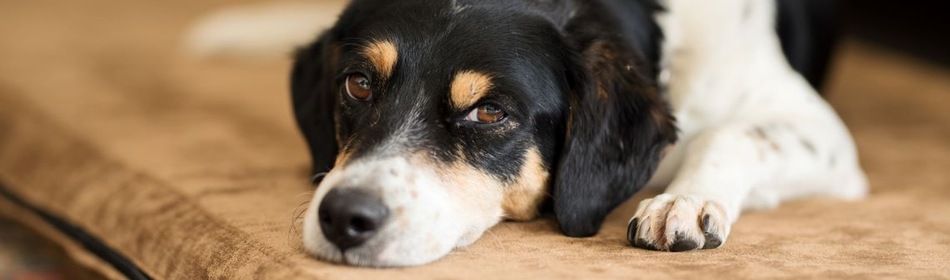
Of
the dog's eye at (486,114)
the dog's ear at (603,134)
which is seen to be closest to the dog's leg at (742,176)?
the dog's ear at (603,134)

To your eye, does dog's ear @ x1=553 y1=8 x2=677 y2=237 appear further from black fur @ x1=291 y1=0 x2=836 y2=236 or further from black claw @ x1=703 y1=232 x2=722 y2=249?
black claw @ x1=703 y1=232 x2=722 y2=249

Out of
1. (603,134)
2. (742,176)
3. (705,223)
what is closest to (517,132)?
(603,134)

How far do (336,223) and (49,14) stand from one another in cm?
352

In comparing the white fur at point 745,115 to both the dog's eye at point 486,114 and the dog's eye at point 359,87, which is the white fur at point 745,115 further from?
the dog's eye at point 359,87

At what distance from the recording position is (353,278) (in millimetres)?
2123

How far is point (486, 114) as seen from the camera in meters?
2.42

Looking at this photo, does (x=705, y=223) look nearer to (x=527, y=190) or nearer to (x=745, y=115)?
(x=527, y=190)

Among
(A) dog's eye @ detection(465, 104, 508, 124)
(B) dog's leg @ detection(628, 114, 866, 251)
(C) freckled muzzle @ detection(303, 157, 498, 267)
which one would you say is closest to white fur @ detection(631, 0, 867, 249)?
(B) dog's leg @ detection(628, 114, 866, 251)

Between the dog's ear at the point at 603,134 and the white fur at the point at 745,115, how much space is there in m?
0.13

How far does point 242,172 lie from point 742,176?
129 cm

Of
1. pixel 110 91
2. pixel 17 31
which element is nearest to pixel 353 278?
pixel 110 91

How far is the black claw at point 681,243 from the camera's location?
2362mm

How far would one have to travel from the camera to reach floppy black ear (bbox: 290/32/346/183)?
278 centimetres

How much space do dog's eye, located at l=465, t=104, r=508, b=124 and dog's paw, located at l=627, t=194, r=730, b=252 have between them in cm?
34
